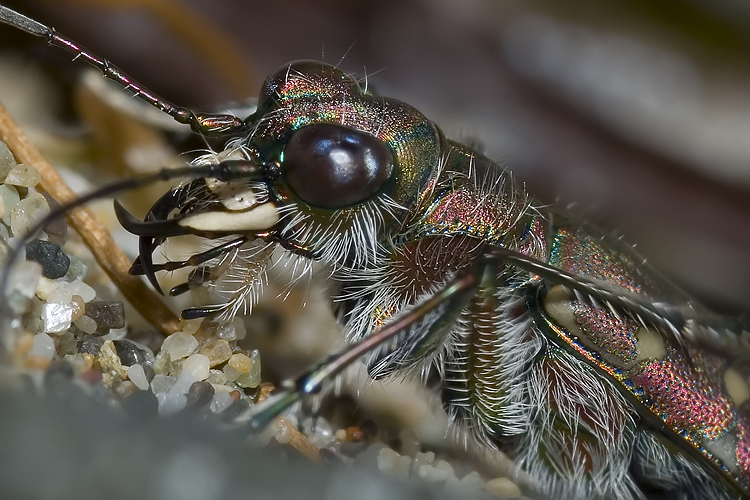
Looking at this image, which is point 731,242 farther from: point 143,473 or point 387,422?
point 143,473

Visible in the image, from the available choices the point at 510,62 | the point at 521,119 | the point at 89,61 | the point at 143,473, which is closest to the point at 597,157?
the point at 521,119

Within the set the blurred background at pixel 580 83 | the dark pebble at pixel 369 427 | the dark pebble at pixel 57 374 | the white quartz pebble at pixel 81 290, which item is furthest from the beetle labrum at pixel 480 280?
the blurred background at pixel 580 83

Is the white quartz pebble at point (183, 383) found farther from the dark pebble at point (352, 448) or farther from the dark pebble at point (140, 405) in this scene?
the dark pebble at point (352, 448)

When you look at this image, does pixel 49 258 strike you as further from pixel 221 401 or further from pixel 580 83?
pixel 580 83

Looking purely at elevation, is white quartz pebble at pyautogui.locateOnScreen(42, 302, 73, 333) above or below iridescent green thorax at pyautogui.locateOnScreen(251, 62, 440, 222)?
below

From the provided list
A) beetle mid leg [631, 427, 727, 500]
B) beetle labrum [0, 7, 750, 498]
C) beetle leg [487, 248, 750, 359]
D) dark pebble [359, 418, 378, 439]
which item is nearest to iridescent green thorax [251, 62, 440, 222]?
beetle labrum [0, 7, 750, 498]

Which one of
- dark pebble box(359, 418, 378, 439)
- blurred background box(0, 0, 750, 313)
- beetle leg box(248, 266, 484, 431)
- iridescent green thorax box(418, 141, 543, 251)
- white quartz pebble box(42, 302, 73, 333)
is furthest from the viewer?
blurred background box(0, 0, 750, 313)

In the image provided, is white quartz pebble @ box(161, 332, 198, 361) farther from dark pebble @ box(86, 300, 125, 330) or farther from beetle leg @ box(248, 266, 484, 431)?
beetle leg @ box(248, 266, 484, 431)

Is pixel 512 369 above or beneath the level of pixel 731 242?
beneath
